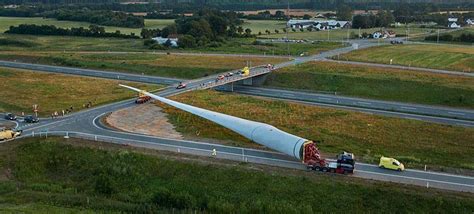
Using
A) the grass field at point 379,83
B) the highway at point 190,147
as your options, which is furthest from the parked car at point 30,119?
the grass field at point 379,83

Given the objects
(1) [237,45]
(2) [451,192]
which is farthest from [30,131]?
(1) [237,45]

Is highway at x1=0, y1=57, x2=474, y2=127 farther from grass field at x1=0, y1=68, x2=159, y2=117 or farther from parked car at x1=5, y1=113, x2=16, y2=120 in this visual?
parked car at x1=5, y1=113, x2=16, y2=120

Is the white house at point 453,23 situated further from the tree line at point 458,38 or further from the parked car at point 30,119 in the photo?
the parked car at point 30,119

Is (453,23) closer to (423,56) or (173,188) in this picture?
(423,56)

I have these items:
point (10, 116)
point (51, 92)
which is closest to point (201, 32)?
point (51, 92)

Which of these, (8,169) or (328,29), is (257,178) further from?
(328,29)
